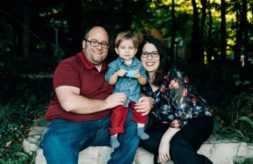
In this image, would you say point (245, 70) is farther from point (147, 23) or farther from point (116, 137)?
point (147, 23)

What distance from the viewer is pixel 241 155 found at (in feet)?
16.3

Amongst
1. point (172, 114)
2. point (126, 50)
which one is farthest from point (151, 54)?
point (172, 114)

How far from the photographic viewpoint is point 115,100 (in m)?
4.37

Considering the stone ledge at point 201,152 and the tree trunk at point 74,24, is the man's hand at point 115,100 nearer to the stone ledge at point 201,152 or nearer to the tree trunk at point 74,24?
the stone ledge at point 201,152

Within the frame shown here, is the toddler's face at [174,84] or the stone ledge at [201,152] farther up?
the toddler's face at [174,84]

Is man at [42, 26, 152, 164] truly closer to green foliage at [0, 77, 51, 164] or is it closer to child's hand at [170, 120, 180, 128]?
child's hand at [170, 120, 180, 128]

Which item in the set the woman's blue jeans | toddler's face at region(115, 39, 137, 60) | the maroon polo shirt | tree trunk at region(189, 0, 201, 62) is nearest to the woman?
toddler's face at region(115, 39, 137, 60)

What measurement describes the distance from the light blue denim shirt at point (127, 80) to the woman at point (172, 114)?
82 mm

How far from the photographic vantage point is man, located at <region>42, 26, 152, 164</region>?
4113 mm

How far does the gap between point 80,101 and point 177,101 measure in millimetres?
959

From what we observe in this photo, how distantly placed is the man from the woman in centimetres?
19

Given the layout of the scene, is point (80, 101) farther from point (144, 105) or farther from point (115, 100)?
point (144, 105)

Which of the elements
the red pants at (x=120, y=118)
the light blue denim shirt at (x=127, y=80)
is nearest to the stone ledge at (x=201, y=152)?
the red pants at (x=120, y=118)

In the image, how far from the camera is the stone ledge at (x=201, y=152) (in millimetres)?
4637
